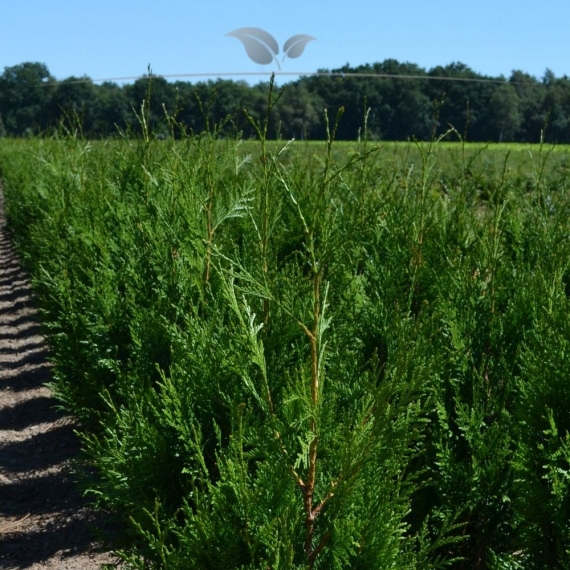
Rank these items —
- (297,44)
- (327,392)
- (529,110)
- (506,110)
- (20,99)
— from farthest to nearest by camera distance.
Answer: (529,110) → (506,110) → (20,99) → (297,44) → (327,392)

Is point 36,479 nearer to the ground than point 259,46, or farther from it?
nearer to the ground

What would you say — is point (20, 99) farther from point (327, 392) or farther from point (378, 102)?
point (327, 392)

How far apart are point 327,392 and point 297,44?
3039mm

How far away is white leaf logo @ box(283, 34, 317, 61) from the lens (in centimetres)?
495

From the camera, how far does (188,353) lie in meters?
3.30

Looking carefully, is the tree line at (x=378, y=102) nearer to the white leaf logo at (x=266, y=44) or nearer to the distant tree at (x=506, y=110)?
the distant tree at (x=506, y=110)

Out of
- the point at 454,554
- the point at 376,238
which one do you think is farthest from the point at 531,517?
the point at 376,238

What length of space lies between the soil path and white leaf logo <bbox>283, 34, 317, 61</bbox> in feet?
10.6

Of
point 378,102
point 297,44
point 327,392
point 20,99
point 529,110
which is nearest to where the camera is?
point 327,392

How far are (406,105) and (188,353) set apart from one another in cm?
5299

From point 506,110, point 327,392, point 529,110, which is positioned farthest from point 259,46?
point 529,110

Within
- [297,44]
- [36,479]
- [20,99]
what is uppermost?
[20,99]

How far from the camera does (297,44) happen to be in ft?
16.8

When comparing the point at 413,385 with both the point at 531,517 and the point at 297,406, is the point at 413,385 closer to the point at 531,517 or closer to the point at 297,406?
the point at 297,406
